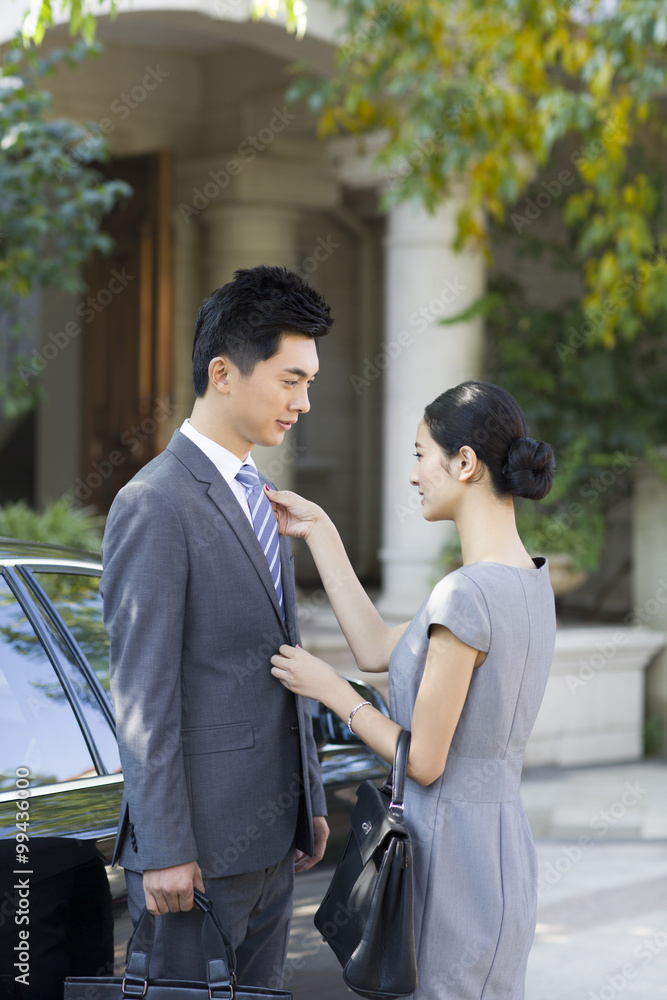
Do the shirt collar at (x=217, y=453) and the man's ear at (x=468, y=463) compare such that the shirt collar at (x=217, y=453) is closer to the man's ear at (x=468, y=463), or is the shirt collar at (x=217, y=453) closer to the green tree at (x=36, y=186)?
the man's ear at (x=468, y=463)

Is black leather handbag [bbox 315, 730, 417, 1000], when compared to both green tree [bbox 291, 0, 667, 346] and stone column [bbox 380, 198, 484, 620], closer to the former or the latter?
green tree [bbox 291, 0, 667, 346]

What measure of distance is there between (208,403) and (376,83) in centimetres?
473

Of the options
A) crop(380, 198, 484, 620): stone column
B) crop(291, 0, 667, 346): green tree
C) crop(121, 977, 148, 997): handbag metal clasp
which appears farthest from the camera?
crop(380, 198, 484, 620): stone column

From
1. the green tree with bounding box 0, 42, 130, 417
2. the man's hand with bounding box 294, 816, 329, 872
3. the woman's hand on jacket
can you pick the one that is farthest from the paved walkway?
the green tree with bounding box 0, 42, 130, 417

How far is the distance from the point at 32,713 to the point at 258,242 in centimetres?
664

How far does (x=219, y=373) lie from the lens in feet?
7.05

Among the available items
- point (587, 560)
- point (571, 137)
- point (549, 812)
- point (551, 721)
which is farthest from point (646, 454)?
point (571, 137)

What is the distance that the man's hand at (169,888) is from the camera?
6.41 feet

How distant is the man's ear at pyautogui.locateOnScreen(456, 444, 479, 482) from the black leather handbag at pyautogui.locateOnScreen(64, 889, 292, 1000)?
0.88m

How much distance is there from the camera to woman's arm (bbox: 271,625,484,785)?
200cm

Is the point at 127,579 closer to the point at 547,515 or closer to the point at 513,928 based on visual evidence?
the point at 513,928

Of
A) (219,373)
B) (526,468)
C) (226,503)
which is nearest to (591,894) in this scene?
(526,468)

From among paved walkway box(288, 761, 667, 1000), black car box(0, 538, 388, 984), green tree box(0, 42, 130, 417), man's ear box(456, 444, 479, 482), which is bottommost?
paved walkway box(288, 761, 667, 1000)

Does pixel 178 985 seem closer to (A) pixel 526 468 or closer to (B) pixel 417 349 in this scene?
(A) pixel 526 468
